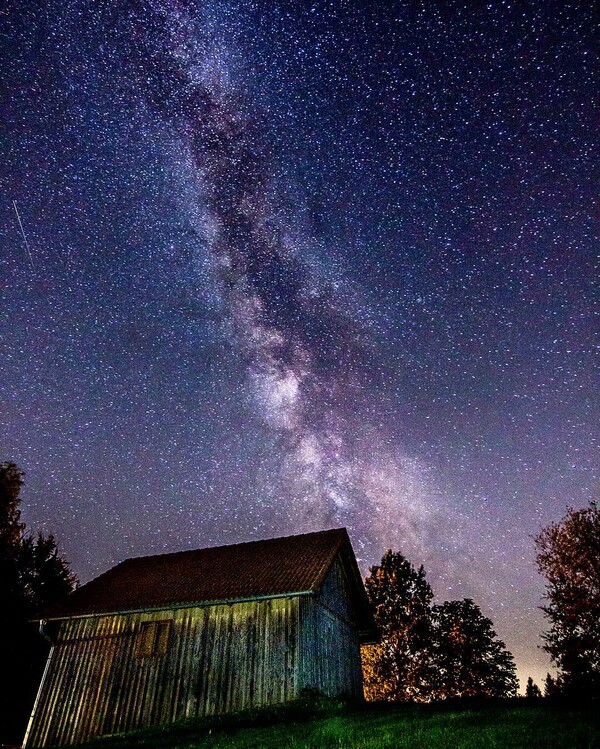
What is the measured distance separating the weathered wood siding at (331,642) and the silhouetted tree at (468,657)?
22364 millimetres

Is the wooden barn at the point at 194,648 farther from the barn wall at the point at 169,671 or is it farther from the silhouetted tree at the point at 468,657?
the silhouetted tree at the point at 468,657

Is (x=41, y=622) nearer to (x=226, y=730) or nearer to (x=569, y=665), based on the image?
(x=226, y=730)

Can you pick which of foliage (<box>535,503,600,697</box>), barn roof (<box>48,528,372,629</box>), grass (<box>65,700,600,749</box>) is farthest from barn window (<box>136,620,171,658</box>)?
foliage (<box>535,503,600,697</box>)

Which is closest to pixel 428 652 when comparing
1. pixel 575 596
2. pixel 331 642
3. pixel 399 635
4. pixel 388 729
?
pixel 399 635

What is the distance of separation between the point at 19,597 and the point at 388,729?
27278 mm

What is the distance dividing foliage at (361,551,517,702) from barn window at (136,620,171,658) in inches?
1140

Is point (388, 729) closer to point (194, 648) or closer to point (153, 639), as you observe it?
point (194, 648)

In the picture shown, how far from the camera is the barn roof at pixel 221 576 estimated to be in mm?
17719

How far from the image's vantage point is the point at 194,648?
17547mm

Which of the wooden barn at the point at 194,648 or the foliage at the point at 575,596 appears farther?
the foliage at the point at 575,596

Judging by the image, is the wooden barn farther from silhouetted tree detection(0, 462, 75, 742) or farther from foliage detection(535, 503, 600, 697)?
foliage detection(535, 503, 600, 697)

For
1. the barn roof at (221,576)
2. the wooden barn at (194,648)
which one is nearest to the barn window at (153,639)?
the wooden barn at (194,648)

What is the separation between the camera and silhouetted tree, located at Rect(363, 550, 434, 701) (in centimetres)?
4012

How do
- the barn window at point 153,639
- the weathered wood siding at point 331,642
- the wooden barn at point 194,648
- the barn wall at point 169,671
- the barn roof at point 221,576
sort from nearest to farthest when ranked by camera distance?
the barn wall at point 169,671 → the wooden barn at point 194,648 → the weathered wood siding at point 331,642 → the barn roof at point 221,576 → the barn window at point 153,639
